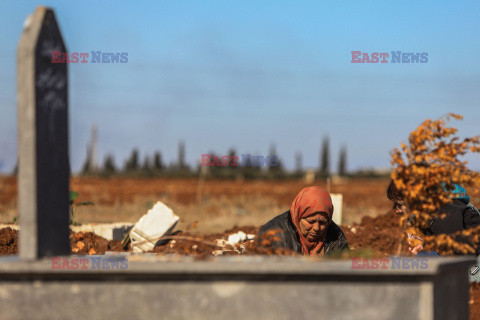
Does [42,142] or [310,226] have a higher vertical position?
[42,142]

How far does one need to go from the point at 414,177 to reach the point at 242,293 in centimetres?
154

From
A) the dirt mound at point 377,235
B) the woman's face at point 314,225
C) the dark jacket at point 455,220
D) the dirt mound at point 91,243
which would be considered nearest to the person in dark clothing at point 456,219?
the dark jacket at point 455,220

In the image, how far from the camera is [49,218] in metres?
3.79

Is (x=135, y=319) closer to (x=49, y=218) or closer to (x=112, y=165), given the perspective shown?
(x=49, y=218)

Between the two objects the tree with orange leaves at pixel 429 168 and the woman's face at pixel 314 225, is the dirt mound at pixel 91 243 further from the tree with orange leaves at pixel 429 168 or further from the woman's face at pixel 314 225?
the tree with orange leaves at pixel 429 168

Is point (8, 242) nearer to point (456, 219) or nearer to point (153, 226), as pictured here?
point (153, 226)

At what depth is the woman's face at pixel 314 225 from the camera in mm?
5094

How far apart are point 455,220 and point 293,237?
157 centimetres

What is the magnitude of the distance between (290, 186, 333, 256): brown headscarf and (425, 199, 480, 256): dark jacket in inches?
45.5

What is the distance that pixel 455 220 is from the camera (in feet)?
18.3

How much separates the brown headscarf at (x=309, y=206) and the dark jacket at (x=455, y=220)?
116 cm

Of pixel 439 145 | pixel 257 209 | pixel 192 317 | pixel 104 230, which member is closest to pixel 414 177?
pixel 439 145

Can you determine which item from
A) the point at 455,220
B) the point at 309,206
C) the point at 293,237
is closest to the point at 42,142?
the point at 309,206

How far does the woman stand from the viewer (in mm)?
5051
